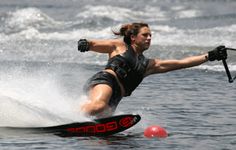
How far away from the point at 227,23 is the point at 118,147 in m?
19.6

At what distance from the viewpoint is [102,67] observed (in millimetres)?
19031

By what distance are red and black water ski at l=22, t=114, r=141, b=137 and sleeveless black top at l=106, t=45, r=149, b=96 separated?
45 cm

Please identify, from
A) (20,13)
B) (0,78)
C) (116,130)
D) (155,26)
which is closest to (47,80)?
(0,78)

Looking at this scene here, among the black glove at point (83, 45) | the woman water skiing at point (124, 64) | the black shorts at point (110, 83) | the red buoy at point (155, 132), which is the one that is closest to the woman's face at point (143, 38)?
the woman water skiing at point (124, 64)

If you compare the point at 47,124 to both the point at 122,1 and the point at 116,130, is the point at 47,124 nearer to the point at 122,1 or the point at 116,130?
the point at 116,130

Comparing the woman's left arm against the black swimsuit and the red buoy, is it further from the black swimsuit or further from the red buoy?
the red buoy

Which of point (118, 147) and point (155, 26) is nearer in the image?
point (118, 147)

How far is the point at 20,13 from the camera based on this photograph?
3262 centimetres

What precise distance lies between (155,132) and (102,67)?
8177 millimetres

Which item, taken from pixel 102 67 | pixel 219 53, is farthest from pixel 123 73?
pixel 102 67

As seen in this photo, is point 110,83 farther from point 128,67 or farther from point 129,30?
point 129,30

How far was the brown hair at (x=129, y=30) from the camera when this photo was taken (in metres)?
11.4

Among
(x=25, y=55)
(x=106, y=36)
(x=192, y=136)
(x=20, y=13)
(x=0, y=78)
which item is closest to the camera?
(x=192, y=136)

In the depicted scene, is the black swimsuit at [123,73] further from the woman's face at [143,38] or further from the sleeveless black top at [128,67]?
the woman's face at [143,38]
